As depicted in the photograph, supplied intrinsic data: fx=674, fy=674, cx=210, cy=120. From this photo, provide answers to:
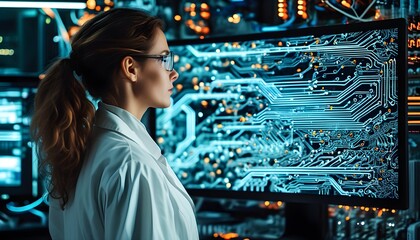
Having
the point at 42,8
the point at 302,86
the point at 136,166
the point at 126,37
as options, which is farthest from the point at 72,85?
the point at 42,8

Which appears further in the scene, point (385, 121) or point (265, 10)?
point (265, 10)

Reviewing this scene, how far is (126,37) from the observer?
3.98ft

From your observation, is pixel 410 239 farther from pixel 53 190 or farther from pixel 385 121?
pixel 53 190

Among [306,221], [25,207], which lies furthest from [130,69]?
[25,207]

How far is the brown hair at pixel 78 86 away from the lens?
1.18m

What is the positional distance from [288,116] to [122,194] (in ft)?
3.25

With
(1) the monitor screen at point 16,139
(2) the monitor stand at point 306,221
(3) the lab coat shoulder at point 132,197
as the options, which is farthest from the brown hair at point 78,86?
(1) the monitor screen at point 16,139

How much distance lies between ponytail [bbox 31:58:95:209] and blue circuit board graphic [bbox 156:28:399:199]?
2.77 feet

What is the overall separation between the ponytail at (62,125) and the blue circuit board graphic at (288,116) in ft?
2.77

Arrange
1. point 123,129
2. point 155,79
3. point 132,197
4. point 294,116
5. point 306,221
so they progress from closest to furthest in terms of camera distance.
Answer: point 132,197, point 123,129, point 155,79, point 294,116, point 306,221

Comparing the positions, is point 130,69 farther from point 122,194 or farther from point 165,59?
point 122,194

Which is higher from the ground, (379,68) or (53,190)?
(379,68)

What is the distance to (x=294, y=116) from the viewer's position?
195cm

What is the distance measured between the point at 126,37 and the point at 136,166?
0.88 feet
